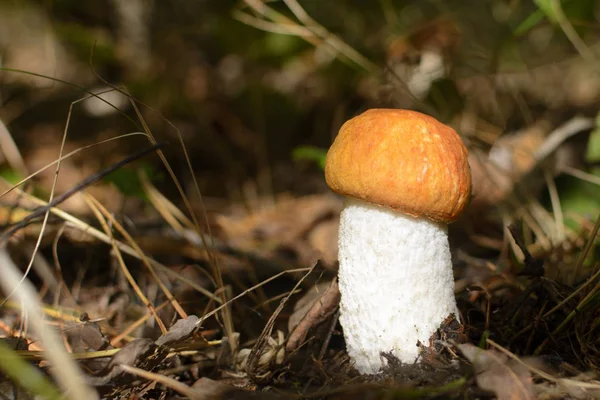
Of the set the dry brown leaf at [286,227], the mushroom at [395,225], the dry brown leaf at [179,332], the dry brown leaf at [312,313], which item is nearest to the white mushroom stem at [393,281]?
the mushroom at [395,225]

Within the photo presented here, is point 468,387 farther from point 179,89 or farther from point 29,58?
point 29,58

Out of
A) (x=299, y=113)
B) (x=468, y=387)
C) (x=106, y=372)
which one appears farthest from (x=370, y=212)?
(x=299, y=113)

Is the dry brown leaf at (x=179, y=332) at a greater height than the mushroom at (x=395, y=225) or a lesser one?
lesser

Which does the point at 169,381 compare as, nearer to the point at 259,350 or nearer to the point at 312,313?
the point at 259,350

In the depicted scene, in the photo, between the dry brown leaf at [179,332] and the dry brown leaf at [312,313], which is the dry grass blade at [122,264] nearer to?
the dry brown leaf at [179,332]

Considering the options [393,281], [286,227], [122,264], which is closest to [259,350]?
[393,281]

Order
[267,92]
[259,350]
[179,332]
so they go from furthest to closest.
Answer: [267,92]
[259,350]
[179,332]
